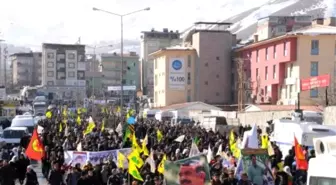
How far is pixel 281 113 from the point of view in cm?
3784

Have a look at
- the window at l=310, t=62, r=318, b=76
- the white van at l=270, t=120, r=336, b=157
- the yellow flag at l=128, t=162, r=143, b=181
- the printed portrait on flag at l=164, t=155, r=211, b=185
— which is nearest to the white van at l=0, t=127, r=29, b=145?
the white van at l=270, t=120, r=336, b=157

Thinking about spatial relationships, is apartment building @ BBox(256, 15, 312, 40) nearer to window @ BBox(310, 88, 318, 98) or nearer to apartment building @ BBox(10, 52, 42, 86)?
window @ BBox(310, 88, 318, 98)

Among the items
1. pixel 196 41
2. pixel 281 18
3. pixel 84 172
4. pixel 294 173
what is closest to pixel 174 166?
pixel 84 172

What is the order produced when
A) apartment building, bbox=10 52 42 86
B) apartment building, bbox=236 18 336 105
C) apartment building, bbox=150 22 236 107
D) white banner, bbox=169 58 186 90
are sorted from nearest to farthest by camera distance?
apartment building, bbox=236 18 336 105
apartment building, bbox=150 22 236 107
white banner, bbox=169 58 186 90
apartment building, bbox=10 52 42 86

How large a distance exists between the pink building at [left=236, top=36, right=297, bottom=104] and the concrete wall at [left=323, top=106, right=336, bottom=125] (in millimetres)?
28182

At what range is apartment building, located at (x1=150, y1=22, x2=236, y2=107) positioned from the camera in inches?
3017

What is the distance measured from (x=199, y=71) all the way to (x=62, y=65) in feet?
232

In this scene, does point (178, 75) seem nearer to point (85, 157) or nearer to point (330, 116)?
point (330, 116)

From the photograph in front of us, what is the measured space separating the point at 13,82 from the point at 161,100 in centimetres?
10910

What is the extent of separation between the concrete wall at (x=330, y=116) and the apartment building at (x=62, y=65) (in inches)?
4281

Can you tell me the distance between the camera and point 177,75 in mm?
78688

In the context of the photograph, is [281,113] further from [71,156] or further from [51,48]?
[51,48]

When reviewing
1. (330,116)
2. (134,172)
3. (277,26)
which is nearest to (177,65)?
(277,26)

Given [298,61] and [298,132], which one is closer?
[298,132]
